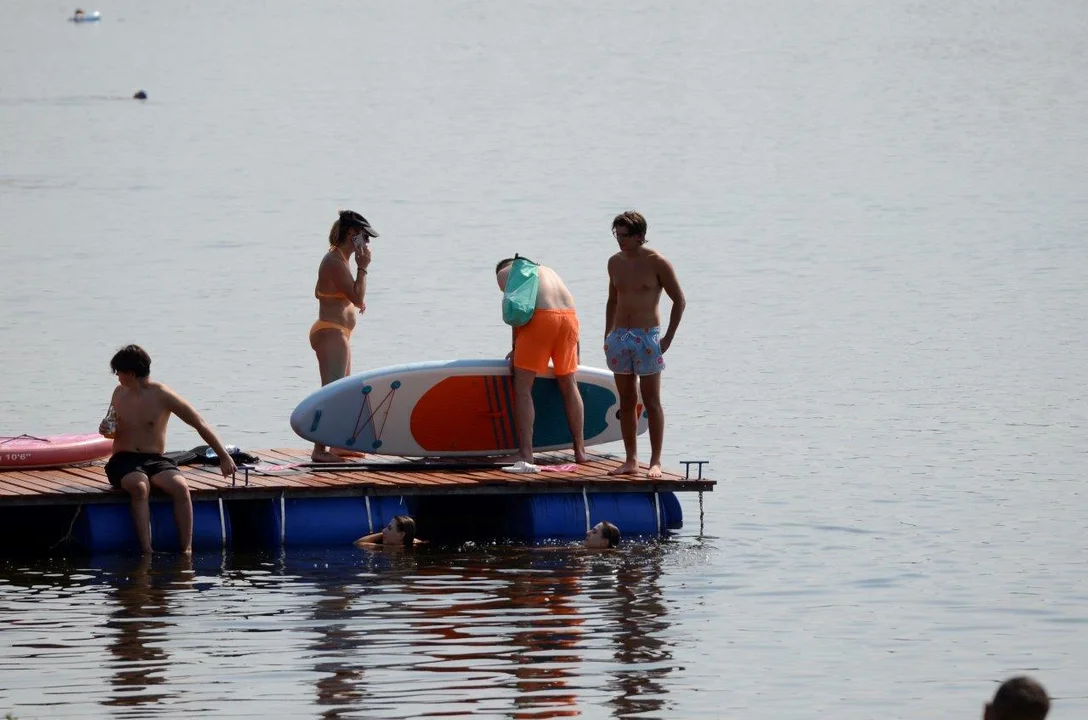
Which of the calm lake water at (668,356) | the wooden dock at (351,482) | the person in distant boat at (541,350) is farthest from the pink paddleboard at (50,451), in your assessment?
the person in distant boat at (541,350)

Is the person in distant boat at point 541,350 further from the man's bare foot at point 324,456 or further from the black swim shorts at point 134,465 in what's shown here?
the black swim shorts at point 134,465

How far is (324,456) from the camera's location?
14.5 m

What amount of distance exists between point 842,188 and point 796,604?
3322 cm

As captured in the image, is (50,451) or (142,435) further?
(50,451)

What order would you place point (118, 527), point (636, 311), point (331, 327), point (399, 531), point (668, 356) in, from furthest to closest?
point (668, 356) < point (331, 327) < point (636, 311) < point (399, 531) < point (118, 527)

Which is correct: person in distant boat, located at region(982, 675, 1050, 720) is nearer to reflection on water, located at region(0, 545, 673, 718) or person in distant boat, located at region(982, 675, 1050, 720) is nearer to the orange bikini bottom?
reflection on water, located at region(0, 545, 673, 718)

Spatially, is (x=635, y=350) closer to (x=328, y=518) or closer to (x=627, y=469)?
(x=627, y=469)

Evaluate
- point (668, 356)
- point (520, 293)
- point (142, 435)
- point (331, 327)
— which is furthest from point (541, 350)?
point (668, 356)

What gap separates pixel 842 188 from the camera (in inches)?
1772

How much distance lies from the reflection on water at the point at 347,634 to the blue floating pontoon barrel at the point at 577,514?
255 millimetres

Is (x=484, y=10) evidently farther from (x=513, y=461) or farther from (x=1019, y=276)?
(x=513, y=461)

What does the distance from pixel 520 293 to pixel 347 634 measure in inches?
129

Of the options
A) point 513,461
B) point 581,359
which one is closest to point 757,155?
point 581,359

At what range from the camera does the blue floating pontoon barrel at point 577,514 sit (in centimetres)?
1396
